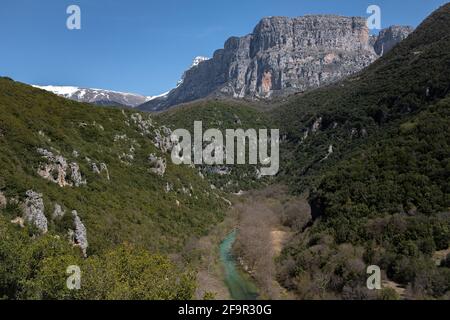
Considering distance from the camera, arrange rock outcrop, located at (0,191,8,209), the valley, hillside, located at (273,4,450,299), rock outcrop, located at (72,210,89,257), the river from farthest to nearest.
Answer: the river → hillside, located at (273,4,450,299) → rock outcrop, located at (72,210,89,257) → rock outcrop, located at (0,191,8,209) → the valley

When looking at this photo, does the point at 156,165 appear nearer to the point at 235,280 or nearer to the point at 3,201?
the point at 235,280

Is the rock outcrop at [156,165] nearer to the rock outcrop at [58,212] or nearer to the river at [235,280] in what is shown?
the river at [235,280]

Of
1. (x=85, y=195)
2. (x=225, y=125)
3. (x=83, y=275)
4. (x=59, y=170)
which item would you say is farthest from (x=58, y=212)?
(x=225, y=125)

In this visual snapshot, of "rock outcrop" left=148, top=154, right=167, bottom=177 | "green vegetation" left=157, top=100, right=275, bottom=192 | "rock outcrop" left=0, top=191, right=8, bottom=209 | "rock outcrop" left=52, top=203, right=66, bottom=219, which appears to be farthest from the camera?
"green vegetation" left=157, top=100, right=275, bottom=192

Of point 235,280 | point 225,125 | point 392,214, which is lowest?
point 235,280

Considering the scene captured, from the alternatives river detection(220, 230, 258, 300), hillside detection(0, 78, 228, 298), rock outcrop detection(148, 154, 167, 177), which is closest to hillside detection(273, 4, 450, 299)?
river detection(220, 230, 258, 300)

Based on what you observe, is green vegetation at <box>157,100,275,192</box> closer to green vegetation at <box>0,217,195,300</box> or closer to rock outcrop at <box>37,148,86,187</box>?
rock outcrop at <box>37,148,86,187</box>
